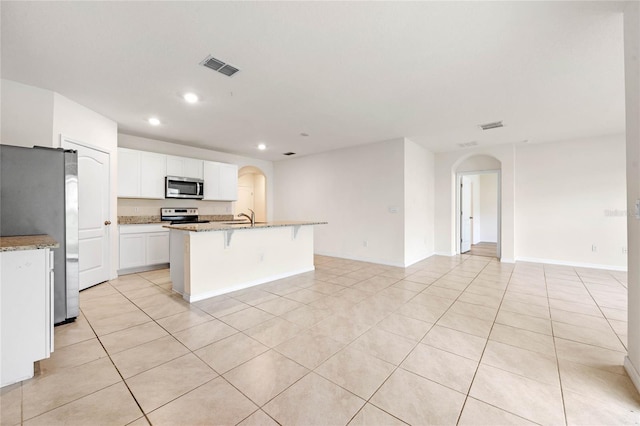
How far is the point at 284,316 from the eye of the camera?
2.82 m

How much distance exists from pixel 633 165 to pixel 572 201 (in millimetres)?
4737

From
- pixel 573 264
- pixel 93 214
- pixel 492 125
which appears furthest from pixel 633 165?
pixel 93 214

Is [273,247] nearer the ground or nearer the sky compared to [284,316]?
nearer the sky

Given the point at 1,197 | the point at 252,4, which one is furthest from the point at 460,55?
the point at 1,197

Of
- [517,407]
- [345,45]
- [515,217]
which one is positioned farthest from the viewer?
[515,217]

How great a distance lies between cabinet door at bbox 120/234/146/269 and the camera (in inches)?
177

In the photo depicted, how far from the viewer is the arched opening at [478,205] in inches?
243

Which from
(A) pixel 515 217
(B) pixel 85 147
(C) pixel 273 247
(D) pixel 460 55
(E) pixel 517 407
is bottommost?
(E) pixel 517 407

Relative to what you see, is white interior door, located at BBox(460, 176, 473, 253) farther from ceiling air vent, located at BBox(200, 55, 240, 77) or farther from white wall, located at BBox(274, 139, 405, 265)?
ceiling air vent, located at BBox(200, 55, 240, 77)

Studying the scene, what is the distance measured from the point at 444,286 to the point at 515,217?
11.2 ft

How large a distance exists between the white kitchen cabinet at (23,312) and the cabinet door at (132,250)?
293cm

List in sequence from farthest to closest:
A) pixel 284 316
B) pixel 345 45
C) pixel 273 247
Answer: pixel 273 247 → pixel 284 316 → pixel 345 45

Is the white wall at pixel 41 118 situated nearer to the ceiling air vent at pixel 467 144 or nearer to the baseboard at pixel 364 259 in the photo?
the baseboard at pixel 364 259

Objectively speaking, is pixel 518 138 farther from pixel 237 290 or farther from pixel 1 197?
pixel 1 197
